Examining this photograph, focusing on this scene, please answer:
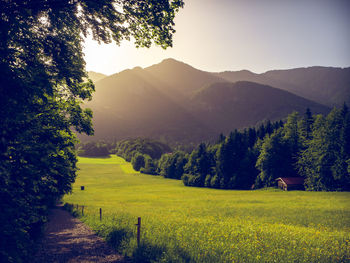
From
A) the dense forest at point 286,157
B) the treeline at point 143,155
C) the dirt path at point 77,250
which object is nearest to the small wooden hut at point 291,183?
the dense forest at point 286,157

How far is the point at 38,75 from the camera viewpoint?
7.48 metres

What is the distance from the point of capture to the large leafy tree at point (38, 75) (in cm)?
602

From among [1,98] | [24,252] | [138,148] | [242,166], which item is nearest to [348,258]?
[24,252]

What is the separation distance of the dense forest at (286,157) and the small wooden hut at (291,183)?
1.49 meters

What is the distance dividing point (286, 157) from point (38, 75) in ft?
241

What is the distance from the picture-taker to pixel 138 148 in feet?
531

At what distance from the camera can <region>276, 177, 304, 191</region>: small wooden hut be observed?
5772cm

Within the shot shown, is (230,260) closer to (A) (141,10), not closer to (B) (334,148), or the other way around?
(A) (141,10)

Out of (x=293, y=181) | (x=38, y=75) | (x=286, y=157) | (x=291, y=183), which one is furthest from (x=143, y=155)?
(x=38, y=75)

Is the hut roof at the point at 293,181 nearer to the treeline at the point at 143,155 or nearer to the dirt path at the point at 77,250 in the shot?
the dirt path at the point at 77,250

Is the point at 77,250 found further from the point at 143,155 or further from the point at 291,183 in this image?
the point at 143,155

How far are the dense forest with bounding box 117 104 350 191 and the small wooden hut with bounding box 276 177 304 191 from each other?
1.49 metres

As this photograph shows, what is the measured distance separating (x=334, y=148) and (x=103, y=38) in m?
65.1

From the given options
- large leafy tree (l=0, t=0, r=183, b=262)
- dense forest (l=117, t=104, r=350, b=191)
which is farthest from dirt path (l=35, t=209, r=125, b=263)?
dense forest (l=117, t=104, r=350, b=191)
